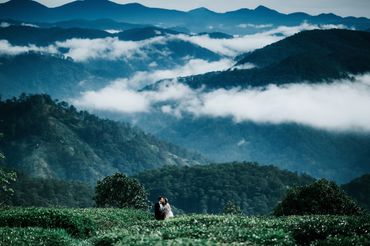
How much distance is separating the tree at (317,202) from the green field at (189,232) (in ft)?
116

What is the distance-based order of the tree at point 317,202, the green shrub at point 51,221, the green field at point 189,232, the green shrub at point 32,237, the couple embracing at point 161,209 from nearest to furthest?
the green field at point 189,232 → the green shrub at point 32,237 → the green shrub at point 51,221 → the couple embracing at point 161,209 → the tree at point 317,202

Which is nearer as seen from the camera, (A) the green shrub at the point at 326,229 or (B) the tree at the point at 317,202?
(A) the green shrub at the point at 326,229

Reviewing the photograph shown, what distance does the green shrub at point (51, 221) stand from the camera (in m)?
37.4

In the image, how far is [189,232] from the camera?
27203 millimetres

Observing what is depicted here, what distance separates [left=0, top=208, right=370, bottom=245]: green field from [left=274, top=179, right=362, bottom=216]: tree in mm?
Result: 35437

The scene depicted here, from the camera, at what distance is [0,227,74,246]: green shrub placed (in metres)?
28.5

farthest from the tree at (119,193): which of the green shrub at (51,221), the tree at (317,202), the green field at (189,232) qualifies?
the green field at (189,232)

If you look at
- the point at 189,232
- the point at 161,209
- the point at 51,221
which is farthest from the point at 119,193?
the point at 189,232

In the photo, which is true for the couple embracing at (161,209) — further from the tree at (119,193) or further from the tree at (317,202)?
the tree at (119,193)

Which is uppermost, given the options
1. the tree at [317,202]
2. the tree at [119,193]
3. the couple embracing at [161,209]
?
the couple embracing at [161,209]

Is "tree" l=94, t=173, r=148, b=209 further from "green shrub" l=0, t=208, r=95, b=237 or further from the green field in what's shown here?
the green field

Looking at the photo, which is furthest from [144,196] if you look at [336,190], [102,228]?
[102,228]

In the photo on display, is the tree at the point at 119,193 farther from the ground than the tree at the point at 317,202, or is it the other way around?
the tree at the point at 317,202

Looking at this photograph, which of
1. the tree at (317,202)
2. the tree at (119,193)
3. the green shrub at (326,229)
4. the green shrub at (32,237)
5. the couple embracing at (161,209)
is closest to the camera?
the green shrub at (326,229)
